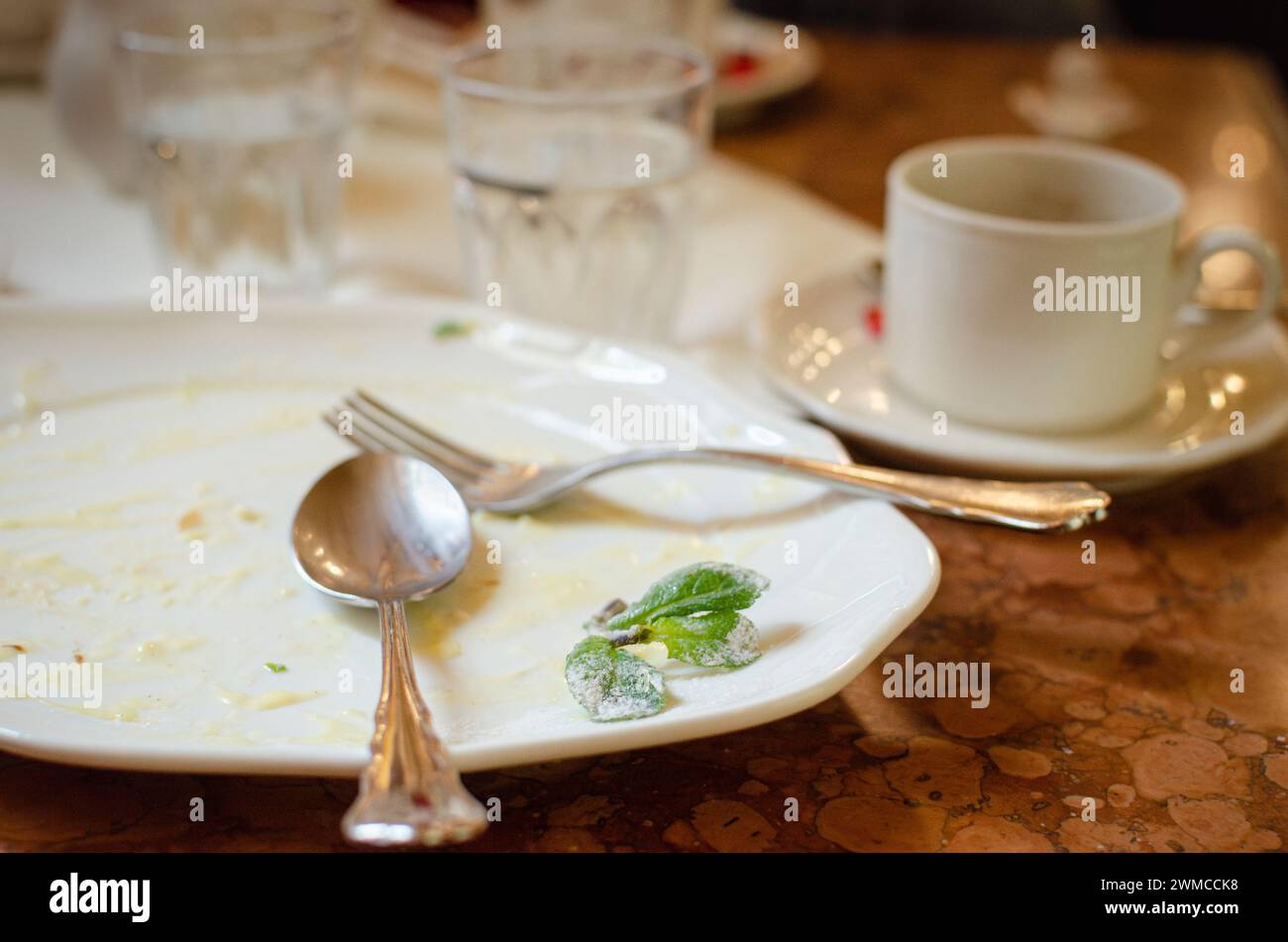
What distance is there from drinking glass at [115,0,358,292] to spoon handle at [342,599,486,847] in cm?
57

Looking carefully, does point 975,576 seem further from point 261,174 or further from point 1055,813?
point 261,174

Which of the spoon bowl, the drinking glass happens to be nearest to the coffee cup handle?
the spoon bowl

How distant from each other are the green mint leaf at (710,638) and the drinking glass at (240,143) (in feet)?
1.83

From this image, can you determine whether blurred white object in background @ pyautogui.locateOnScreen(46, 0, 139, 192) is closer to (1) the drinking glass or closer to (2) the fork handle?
(1) the drinking glass

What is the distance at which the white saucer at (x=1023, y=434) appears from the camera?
65 cm

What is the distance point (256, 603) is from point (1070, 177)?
1.75 feet

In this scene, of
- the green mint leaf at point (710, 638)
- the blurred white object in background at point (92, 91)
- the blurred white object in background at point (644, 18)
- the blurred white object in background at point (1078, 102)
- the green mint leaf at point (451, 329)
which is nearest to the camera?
the green mint leaf at point (710, 638)

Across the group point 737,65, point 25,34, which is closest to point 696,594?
point 737,65

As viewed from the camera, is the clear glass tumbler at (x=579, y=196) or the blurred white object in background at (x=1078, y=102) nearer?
the clear glass tumbler at (x=579, y=196)

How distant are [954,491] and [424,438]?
266 millimetres

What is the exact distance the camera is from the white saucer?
25.6 inches

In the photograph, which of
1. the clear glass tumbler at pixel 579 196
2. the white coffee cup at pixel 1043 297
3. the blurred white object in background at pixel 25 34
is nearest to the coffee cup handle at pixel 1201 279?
the white coffee cup at pixel 1043 297

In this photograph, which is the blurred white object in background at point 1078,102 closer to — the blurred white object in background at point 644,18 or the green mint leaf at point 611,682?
the blurred white object in background at point 644,18

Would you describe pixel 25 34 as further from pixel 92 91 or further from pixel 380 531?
pixel 380 531
